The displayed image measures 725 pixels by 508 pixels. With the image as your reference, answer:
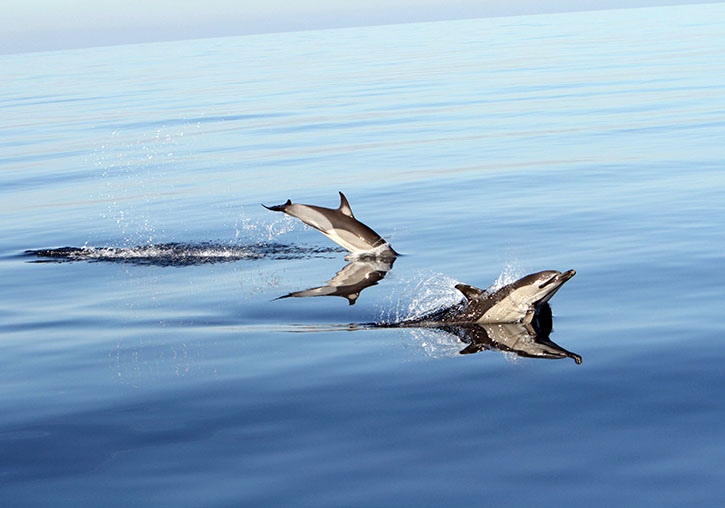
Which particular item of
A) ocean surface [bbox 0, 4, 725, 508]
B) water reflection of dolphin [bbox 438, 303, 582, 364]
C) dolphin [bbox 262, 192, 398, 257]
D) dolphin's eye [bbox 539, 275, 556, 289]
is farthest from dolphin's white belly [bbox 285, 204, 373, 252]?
dolphin's eye [bbox 539, 275, 556, 289]

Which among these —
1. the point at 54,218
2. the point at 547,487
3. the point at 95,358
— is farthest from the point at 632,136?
the point at 547,487

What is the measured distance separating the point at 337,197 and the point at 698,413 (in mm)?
15276

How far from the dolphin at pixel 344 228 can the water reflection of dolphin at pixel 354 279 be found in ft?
1.25

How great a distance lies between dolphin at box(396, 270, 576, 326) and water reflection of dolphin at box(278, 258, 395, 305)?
181 centimetres

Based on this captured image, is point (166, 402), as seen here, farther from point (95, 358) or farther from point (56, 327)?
point (56, 327)

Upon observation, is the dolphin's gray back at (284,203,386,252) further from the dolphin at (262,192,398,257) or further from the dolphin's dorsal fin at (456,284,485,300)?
the dolphin's dorsal fin at (456,284,485,300)

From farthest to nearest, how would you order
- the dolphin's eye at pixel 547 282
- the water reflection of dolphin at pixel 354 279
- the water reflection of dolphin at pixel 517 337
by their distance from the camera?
1. the water reflection of dolphin at pixel 354 279
2. the dolphin's eye at pixel 547 282
3. the water reflection of dolphin at pixel 517 337

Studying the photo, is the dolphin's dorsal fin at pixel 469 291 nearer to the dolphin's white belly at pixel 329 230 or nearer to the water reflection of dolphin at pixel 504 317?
the water reflection of dolphin at pixel 504 317

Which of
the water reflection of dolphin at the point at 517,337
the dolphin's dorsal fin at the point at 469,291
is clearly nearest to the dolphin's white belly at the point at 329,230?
the dolphin's dorsal fin at the point at 469,291

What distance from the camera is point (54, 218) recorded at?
22.1 meters

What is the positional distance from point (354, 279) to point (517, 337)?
4.18 m

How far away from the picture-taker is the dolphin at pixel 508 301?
37.1 feet

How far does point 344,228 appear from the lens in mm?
16703

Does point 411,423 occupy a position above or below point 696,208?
below
